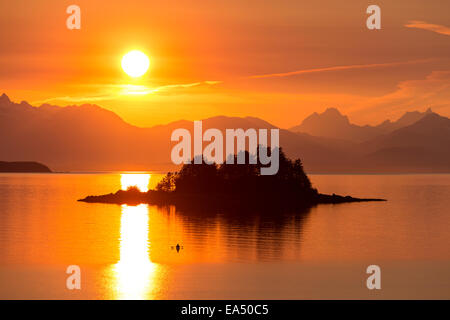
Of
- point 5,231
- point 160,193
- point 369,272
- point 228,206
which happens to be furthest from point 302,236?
point 160,193

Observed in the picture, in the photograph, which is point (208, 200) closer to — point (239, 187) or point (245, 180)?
point (239, 187)

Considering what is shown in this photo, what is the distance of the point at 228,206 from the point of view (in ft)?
515

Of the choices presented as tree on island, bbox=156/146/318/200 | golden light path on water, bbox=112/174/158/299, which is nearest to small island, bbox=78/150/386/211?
tree on island, bbox=156/146/318/200

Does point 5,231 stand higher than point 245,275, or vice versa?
point 5,231

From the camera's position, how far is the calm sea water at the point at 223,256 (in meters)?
54.2

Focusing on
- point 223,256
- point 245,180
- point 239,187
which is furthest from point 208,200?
point 223,256

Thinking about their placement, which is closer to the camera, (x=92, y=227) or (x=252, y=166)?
(x=92, y=227)

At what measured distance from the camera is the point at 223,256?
72.0 metres

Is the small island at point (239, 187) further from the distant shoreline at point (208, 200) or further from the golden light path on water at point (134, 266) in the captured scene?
the golden light path on water at point (134, 266)

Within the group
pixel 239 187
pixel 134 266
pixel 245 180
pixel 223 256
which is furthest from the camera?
pixel 239 187

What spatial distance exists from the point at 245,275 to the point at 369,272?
40.4 ft

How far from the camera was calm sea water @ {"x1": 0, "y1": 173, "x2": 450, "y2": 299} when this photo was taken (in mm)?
54188

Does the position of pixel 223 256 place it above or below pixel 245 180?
below
